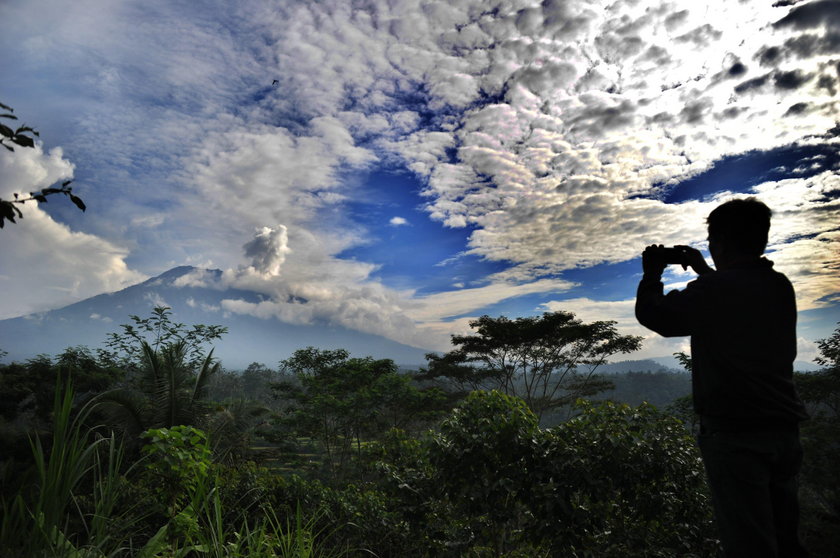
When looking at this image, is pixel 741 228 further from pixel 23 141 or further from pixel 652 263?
pixel 23 141

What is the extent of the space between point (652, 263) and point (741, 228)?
39cm

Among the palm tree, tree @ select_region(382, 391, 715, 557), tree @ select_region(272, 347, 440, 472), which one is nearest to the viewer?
tree @ select_region(382, 391, 715, 557)

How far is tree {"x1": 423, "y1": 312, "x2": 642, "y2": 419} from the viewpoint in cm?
1756

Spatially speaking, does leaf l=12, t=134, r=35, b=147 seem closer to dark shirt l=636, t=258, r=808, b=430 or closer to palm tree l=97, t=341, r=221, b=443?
dark shirt l=636, t=258, r=808, b=430

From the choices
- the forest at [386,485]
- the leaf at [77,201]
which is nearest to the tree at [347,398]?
the forest at [386,485]

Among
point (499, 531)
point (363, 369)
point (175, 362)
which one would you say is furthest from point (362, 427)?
point (499, 531)

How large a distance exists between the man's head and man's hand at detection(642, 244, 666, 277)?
254 millimetres

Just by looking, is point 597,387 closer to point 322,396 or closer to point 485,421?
point 322,396

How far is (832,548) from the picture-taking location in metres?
6.36

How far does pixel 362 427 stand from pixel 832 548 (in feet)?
53.4

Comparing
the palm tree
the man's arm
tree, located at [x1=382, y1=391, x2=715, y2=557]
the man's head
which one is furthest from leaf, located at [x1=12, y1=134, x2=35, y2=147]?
the palm tree

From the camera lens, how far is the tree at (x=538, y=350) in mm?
17562

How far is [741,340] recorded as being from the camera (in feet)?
5.19

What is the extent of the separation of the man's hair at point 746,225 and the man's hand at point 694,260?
13 cm
